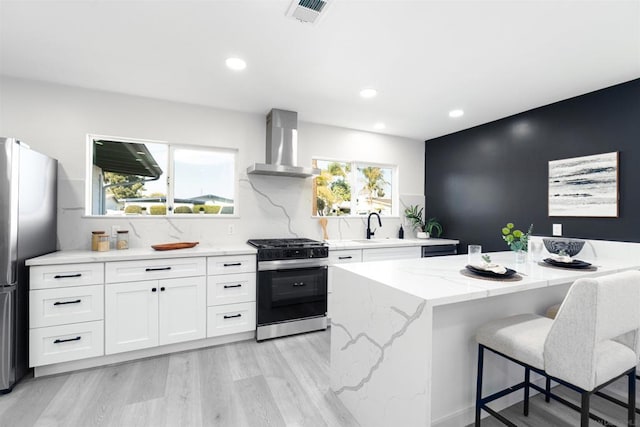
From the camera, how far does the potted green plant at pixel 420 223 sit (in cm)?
434

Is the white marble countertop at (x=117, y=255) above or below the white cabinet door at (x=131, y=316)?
above

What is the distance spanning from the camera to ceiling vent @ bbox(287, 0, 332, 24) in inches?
63.4

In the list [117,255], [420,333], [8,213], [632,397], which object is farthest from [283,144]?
[632,397]

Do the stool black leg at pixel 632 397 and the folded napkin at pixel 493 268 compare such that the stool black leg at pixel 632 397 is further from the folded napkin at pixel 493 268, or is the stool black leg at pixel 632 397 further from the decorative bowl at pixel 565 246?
the decorative bowl at pixel 565 246

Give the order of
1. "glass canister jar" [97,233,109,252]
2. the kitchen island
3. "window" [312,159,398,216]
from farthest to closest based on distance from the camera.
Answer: "window" [312,159,398,216] → "glass canister jar" [97,233,109,252] → the kitchen island

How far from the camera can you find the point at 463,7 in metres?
1.65

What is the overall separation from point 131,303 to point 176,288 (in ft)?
1.15

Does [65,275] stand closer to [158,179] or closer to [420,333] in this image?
[158,179]

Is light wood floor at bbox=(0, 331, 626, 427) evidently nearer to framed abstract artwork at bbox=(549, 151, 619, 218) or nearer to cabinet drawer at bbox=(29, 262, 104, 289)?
cabinet drawer at bbox=(29, 262, 104, 289)

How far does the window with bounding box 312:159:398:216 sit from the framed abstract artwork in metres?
1.95

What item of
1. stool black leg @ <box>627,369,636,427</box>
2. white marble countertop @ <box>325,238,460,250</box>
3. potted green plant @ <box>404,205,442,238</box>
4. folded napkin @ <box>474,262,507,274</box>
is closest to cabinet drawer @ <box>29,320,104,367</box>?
white marble countertop @ <box>325,238,460,250</box>

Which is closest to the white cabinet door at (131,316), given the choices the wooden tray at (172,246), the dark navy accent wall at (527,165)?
the wooden tray at (172,246)

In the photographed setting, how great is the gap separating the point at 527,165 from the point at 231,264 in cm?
333

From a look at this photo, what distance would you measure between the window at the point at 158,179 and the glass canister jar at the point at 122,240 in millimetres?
289
